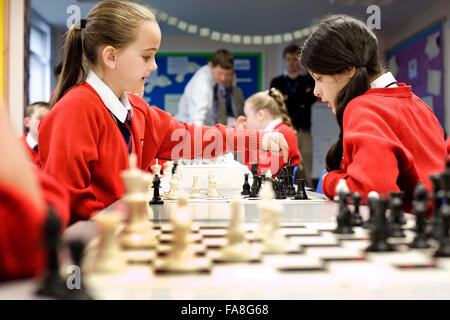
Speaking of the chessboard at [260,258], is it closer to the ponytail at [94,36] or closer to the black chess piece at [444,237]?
the black chess piece at [444,237]

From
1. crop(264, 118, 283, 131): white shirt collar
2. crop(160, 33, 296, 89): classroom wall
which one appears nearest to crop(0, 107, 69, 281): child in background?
crop(264, 118, 283, 131): white shirt collar

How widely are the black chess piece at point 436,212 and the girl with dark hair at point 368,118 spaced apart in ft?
1.24

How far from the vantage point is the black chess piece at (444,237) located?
2.34 ft

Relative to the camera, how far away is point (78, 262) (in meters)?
0.60

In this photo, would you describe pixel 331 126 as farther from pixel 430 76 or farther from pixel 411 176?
pixel 411 176

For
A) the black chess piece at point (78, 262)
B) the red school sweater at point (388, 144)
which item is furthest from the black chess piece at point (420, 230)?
the black chess piece at point (78, 262)

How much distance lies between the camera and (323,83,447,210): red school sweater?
1.33 metres

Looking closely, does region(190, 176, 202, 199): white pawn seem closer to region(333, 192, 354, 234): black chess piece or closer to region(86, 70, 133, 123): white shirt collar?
region(86, 70, 133, 123): white shirt collar

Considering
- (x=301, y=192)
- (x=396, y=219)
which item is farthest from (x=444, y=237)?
(x=301, y=192)

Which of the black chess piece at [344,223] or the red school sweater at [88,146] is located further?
the red school sweater at [88,146]

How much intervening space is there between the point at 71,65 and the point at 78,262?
1.33 meters

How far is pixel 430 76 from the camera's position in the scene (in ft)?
21.6
